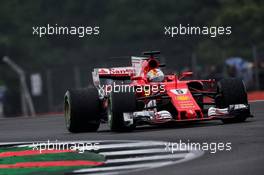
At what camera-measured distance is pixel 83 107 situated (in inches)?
594

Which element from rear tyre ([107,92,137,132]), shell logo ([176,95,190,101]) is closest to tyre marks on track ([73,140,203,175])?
rear tyre ([107,92,137,132])

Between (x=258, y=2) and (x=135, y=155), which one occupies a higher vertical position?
(x=258, y=2)

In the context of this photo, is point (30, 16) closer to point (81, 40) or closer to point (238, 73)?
point (81, 40)

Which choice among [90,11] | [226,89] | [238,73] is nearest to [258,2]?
[90,11]

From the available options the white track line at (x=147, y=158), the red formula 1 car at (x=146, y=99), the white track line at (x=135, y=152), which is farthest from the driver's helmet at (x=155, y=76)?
the white track line at (x=147, y=158)

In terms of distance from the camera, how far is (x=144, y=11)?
54875 mm

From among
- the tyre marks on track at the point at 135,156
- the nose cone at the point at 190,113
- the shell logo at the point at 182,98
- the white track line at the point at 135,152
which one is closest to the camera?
the tyre marks on track at the point at 135,156

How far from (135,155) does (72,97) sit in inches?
161

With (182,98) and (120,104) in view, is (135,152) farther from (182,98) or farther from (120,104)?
(182,98)

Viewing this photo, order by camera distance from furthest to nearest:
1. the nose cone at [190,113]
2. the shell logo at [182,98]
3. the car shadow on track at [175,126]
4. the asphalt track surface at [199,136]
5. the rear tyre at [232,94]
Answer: the car shadow on track at [175,126] → the rear tyre at [232,94] → the shell logo at [182,98] → the nose cone at [190,113] → the asphalt track surface at [199,136]

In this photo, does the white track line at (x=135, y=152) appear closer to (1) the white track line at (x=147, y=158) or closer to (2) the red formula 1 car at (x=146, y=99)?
(1) the white track line at (x=147, y=158)

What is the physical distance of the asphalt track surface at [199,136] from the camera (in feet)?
30.9

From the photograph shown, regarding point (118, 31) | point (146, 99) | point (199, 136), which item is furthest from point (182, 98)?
point (118, 31)

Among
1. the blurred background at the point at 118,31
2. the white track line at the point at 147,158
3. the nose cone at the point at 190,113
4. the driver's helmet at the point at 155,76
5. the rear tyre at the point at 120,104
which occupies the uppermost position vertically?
the blurred background at the point at 118,31
